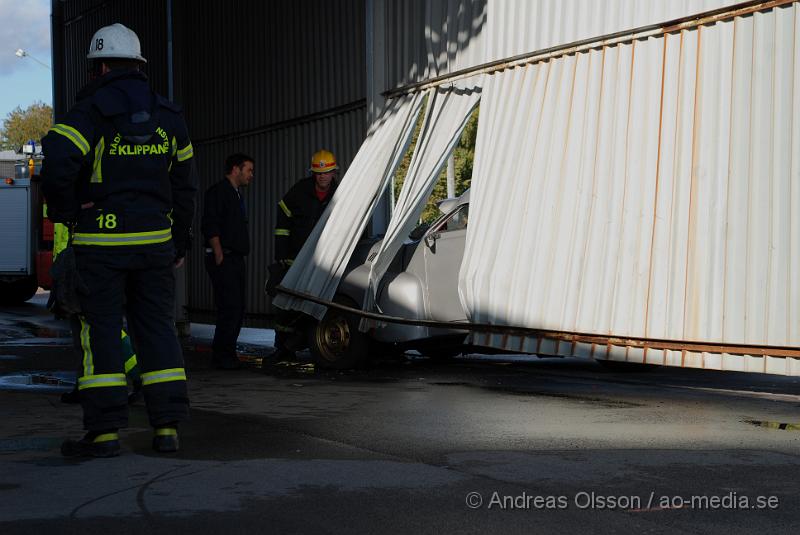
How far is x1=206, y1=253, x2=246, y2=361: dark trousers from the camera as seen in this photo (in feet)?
36.7

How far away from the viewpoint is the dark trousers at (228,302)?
11.2m

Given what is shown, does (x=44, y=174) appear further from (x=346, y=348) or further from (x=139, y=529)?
(x=346, y=348)

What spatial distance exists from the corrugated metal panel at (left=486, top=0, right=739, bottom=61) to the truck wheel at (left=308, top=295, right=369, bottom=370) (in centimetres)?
261

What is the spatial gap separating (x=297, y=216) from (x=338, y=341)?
1429 mm

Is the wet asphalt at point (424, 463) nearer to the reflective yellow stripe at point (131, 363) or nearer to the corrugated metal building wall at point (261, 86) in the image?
the reflective yellow stripe at point (131, 363)

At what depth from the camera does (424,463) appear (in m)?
5.54

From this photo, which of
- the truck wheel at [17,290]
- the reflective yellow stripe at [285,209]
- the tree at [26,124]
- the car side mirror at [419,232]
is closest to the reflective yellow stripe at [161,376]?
the car side mirror at [419,232]

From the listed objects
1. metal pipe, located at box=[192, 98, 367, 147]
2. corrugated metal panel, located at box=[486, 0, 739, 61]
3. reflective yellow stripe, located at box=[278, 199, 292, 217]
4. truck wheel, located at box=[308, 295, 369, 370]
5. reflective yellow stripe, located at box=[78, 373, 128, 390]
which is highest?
corrugated metal panel, located at box=[486, 0, 739, 61]

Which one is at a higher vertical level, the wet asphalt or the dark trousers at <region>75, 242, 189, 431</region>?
the dark trousers at <region>75, 242, 189, 431</region>

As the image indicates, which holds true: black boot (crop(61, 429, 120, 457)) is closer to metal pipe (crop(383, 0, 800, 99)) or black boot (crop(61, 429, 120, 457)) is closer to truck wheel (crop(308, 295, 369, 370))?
metal pipe (crop(383, 0, 800, 99))

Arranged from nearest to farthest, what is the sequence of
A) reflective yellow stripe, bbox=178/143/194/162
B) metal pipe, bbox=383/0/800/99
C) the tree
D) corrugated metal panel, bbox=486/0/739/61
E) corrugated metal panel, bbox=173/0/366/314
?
reflective yellow stripe, bbox=178/143/194/162 < metal pipe, bbox=383/0/800/99 < corrugated metal panel, bbox=486/0/739/61 < corrugated metal panel, bbox=173/0/366/314 < the tree

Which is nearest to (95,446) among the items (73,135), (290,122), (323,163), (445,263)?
(73,135)

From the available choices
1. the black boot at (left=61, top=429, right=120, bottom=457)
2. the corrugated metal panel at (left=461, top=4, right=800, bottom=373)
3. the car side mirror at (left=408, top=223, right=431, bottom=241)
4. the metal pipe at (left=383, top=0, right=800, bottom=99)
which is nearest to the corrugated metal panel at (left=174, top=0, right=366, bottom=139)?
the metal pipe at (left=383, top=0, right=800, bottom=99)

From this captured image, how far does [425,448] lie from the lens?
6.02m
